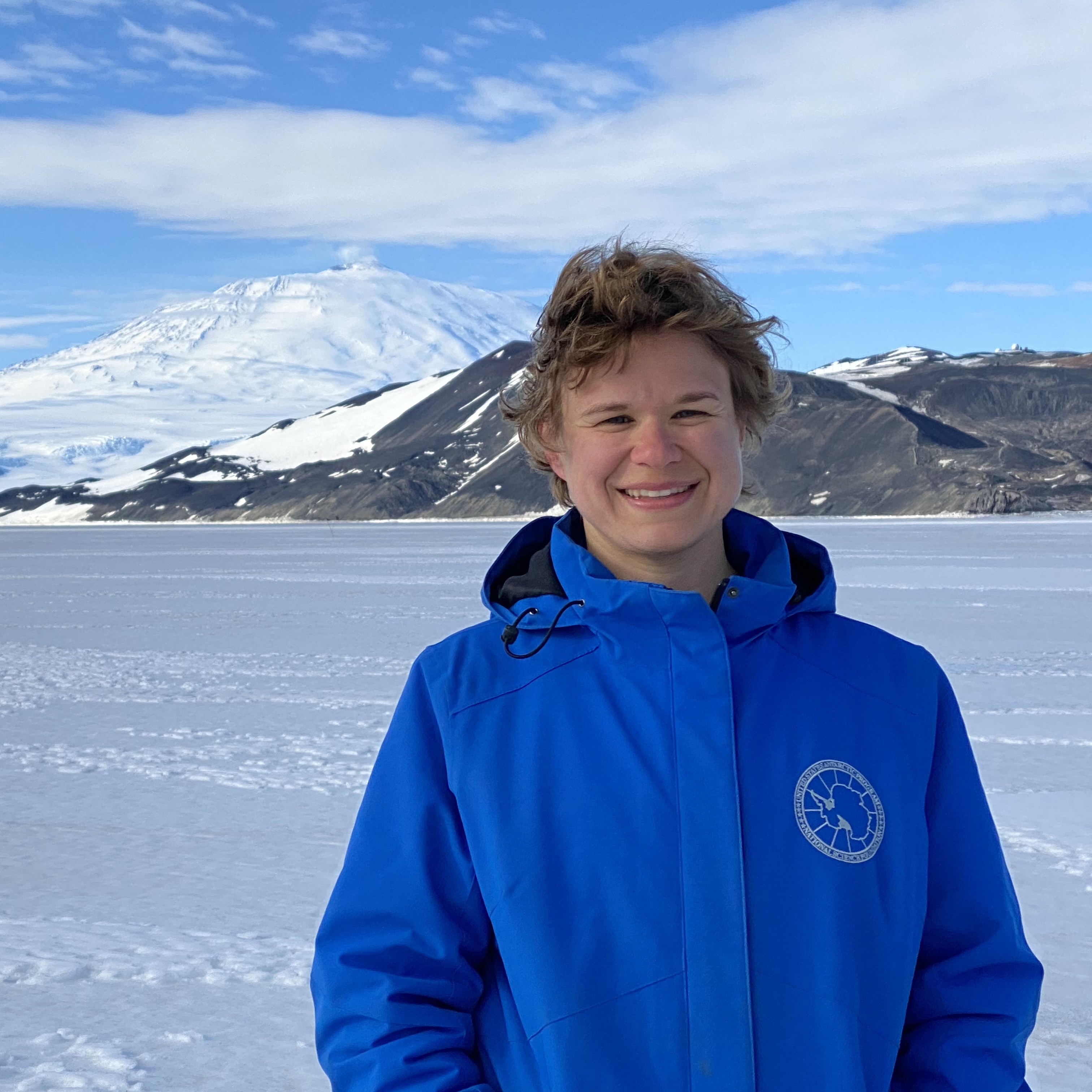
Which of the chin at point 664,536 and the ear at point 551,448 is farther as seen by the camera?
the ear at point 551,448

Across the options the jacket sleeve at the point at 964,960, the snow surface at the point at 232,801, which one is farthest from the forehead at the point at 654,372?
the snow surface at the point at 232,801

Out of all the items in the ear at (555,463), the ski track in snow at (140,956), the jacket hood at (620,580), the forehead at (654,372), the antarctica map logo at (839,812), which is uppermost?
the forehead at (654,372)

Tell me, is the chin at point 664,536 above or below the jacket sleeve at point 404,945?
above

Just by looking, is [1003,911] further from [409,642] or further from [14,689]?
[409,642]

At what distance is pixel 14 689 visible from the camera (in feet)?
29.1

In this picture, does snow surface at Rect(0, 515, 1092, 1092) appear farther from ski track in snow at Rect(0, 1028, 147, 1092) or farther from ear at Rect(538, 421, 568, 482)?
ear at Rect(538, 421, 568, 482)

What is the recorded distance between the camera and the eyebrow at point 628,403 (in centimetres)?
144

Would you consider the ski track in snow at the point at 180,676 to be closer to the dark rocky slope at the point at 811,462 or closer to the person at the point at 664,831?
the person at the point at 664,831

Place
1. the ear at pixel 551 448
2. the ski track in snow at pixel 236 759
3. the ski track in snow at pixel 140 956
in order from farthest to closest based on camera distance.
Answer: the ski track in snow at pixel 236 759 → the ski track in snow at pixel 140 956 → the ear at pixel 551 448

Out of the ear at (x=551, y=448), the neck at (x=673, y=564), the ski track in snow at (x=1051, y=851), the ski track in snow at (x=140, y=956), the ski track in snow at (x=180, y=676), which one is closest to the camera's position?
the neck at (x=673, y=564)

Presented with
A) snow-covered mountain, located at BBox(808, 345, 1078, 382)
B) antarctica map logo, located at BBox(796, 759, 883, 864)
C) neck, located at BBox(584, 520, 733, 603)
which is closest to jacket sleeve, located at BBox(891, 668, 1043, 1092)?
antarctica map logo, located at BBox(796, 759, 883, 864)

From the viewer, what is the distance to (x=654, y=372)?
1427 mm

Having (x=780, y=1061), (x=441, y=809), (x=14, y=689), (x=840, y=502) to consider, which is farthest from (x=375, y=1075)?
(x=840, y=502)

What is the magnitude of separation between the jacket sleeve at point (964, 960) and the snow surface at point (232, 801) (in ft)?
5.60
